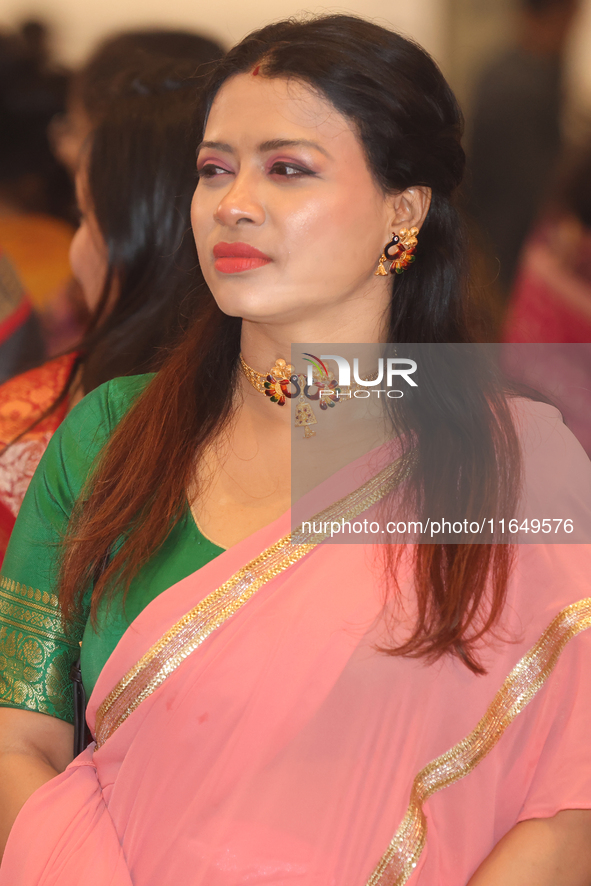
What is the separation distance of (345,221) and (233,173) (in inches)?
6.6

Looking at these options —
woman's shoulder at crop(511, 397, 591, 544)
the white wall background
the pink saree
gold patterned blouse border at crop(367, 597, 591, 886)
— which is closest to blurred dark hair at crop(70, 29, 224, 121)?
the white wall background

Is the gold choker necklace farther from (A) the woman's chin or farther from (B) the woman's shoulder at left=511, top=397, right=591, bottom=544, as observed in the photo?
(B) the woman's shoulder at left=511, top=397, right=591, bottom=544

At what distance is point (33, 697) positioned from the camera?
4.24 ft

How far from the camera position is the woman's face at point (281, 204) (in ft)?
3.90

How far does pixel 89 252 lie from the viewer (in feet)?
6.49

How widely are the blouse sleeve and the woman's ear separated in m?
0.62

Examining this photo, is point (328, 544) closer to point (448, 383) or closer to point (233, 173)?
point (448, 383)

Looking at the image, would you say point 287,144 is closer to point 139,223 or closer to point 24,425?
point 139,223

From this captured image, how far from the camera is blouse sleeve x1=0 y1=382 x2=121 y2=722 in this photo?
4.25ft

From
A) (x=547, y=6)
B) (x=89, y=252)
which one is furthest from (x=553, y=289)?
(x=89, y=252)

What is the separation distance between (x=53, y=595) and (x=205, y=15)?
203cm

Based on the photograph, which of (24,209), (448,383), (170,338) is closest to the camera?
(448,383)

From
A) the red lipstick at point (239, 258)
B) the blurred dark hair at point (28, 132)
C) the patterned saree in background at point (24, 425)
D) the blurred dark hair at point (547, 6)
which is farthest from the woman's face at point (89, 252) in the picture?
the blurred dark hair at point (547, 6)

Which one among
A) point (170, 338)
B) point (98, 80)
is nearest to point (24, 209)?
point (98, 80)
